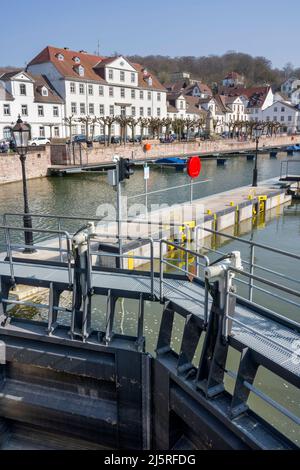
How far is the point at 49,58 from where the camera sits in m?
59.1

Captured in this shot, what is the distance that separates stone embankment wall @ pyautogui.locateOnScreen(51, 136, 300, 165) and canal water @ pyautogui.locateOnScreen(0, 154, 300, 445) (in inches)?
155

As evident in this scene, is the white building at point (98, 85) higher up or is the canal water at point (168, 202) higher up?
the white building at point (98, 85)

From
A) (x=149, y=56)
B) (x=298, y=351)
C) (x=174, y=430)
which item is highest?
(x=149, y=56)

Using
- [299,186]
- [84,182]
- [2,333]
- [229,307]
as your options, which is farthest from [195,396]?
[84,182]

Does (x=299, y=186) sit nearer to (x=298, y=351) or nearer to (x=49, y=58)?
(x=298, y=351)

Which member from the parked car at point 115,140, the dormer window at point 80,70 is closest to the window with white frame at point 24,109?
the parked car at point 115,140

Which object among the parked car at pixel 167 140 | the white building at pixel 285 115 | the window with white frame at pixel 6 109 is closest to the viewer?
the window with white frame at pixel 6 109

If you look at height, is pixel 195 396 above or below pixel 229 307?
below

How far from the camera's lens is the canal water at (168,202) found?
25.8 feet

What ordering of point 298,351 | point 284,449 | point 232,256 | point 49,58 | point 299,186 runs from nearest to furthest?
point 284,449 < point 298,351 < point 232,256 < point 299,186 < point 49,58

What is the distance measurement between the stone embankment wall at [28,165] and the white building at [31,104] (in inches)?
439

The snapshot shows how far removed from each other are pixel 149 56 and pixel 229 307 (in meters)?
146

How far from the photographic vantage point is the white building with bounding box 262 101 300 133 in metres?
107

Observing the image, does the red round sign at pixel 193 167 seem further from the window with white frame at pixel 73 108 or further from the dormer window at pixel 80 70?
the dormer window at pixel 80 70
